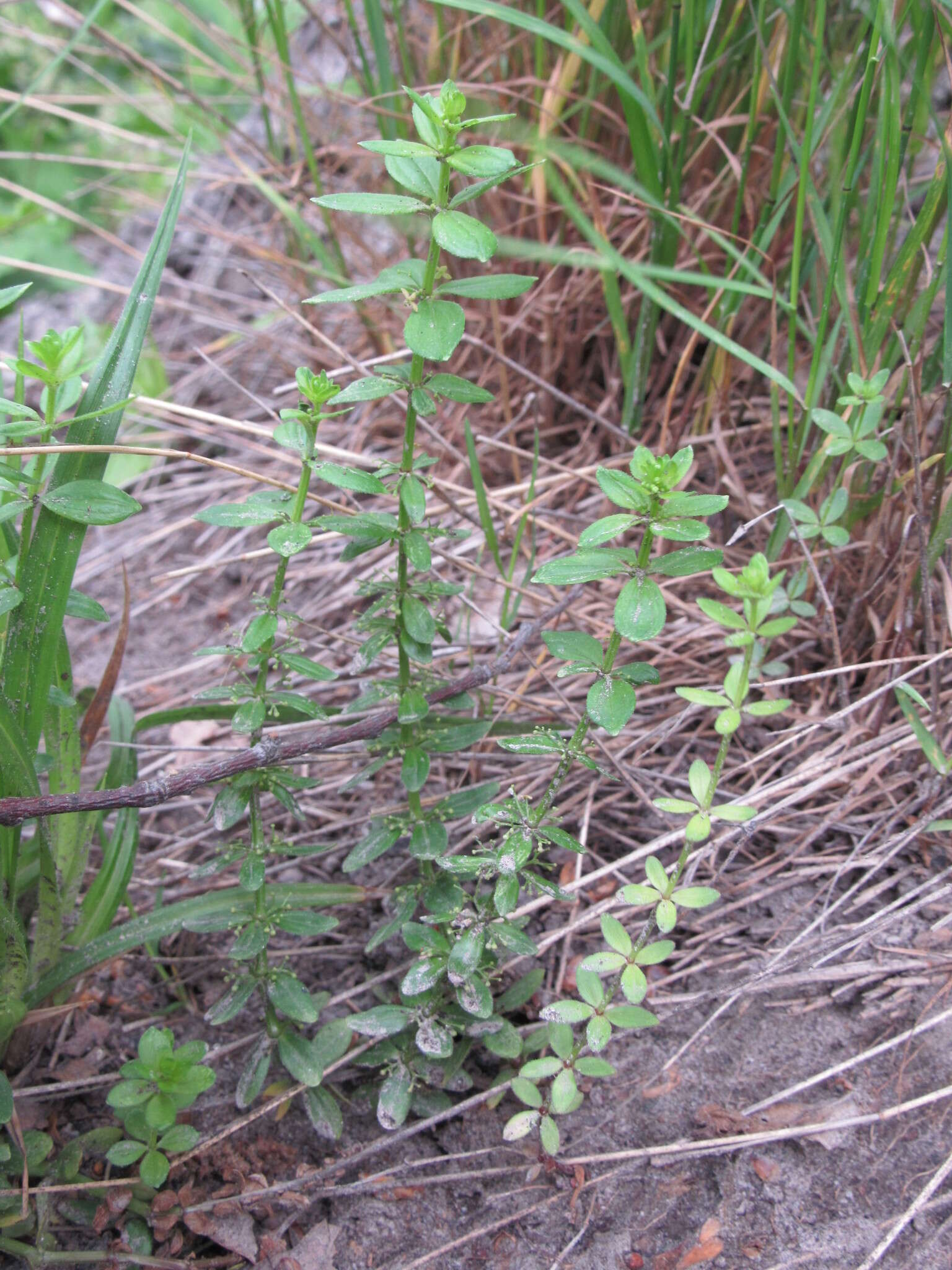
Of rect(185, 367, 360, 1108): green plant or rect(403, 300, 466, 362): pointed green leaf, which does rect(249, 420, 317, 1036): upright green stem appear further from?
rect(403, 300, 466, 362): pointed green leaf

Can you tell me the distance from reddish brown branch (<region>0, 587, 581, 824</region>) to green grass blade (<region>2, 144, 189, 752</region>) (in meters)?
0.14

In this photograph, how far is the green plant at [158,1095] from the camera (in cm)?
122

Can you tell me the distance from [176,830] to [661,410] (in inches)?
50.8

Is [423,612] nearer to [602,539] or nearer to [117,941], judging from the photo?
[602,539]

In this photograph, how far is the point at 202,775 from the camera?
1.23 meters

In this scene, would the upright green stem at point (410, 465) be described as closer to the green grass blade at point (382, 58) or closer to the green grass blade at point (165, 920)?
the green grass blade at point (165, 920)

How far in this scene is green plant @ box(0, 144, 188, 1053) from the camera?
125cm

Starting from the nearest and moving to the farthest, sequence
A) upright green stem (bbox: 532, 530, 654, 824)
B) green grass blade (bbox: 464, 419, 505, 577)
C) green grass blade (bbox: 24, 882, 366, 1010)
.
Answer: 1. upright green stem (bbox: 532, 530, 654, 824)
2. green grass blade (bbox: 24, 882, 366, 1010)
3. green grass blade (bbox: 464, 419, 505, 577)

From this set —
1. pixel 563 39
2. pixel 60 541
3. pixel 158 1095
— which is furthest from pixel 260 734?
pixel 563 39

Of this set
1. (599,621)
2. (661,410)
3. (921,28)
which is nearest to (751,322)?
(661,410)

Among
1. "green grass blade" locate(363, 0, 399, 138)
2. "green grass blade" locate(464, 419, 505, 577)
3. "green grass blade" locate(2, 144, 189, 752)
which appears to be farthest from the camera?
"green grass blade" locate(363, 0, 399, 138)

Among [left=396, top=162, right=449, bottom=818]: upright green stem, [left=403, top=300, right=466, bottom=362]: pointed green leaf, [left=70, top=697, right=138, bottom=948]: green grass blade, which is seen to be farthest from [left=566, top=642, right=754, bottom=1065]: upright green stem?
[left=70, top=697, right=138, bottom=948]: green grass blade

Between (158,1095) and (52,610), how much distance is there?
65cm

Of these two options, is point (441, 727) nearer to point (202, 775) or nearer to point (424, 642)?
point (424, 642)
